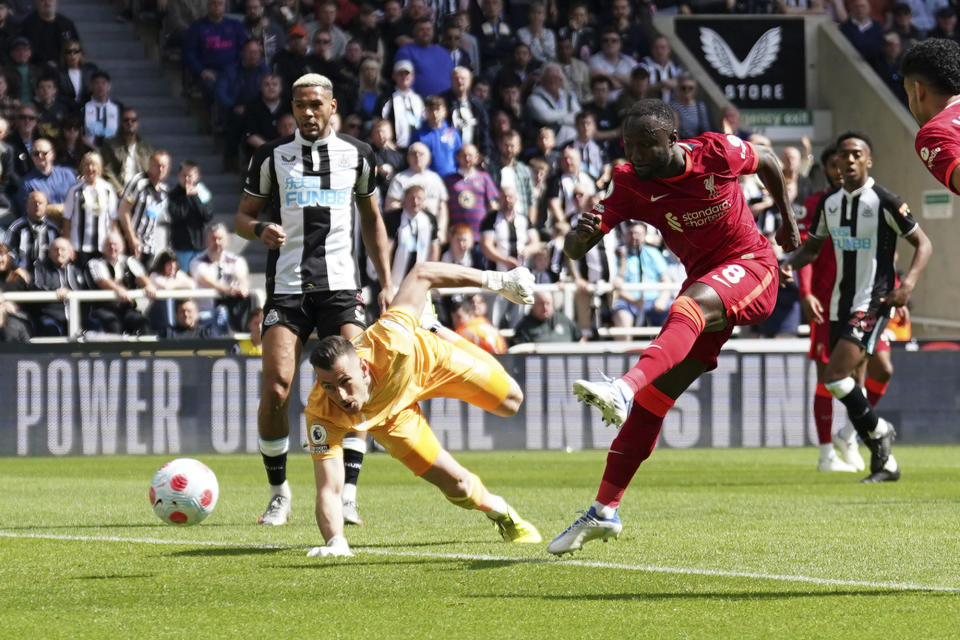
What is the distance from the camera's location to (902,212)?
41.2 ft

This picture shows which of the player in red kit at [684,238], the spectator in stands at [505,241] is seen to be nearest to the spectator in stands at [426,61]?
the spectator in stands at [505,241]

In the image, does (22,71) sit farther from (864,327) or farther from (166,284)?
(864,327)

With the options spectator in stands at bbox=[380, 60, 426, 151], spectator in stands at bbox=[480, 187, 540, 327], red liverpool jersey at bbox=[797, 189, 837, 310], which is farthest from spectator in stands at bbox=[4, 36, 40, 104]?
red liverpool jersey at bbox=[797, 189, 837, 310]

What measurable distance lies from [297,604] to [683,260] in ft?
8.97

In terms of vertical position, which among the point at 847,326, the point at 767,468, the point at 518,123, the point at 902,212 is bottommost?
the point at 767,468

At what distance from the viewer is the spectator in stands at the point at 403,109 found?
63.4ft

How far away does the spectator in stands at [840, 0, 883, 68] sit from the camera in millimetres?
24188

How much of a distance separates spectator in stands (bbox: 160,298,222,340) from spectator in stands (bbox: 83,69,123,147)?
8.69 feet

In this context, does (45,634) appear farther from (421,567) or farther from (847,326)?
(847,326)

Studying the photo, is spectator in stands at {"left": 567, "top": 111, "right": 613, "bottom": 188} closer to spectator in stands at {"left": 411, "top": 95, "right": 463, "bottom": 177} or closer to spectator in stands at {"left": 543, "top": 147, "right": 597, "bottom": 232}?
spectator in stands at {"left": 543, "top": 147, "right": 597, "bottom": 232}

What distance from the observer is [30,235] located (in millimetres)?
16891

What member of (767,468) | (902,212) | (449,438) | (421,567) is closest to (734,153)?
(421,567)

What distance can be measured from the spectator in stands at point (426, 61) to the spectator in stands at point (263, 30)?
5.37ft

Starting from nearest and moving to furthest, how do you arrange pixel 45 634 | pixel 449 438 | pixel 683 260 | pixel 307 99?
1. pixel 45 634
2. pixel 683 260
3. pixel 307 99
4. pixel 449 438
